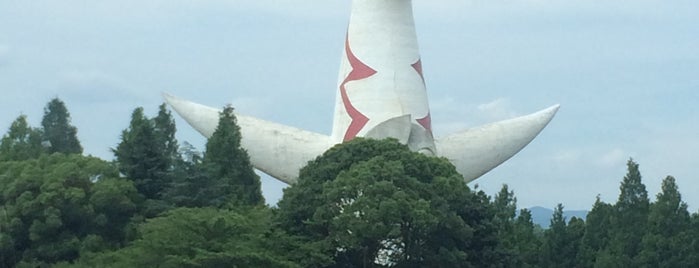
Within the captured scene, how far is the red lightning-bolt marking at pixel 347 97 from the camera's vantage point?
104ft

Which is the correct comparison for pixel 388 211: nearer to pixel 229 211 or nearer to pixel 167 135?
pixel 229 211

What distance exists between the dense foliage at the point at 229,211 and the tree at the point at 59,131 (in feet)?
20.5

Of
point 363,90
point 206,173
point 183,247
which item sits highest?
point 363,90

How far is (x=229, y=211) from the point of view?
91.9 feet

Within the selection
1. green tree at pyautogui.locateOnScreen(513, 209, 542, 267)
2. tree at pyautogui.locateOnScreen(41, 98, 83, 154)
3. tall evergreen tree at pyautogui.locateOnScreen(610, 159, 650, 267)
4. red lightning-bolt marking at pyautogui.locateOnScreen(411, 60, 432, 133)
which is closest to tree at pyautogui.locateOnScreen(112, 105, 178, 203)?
red lightning-bolt marking at pyautogui.locateOnScreen(411, 60, 432, 133)

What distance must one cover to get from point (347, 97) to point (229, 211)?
5061 mm

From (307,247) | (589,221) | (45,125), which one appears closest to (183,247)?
(307,247)

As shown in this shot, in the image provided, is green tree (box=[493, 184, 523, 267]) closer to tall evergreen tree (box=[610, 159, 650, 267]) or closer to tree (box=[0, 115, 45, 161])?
tall evergreen tree (box=[610, 159, 650, 267])

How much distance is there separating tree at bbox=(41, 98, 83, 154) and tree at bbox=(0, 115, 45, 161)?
0.75 meters

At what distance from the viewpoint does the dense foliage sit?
26750 mm

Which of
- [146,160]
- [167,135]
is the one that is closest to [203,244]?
[146,160]

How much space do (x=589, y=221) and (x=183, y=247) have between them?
1657 centimetres

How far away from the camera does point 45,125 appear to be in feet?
129

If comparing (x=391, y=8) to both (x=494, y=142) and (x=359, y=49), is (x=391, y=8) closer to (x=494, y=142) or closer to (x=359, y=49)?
(x=359, y=49)
